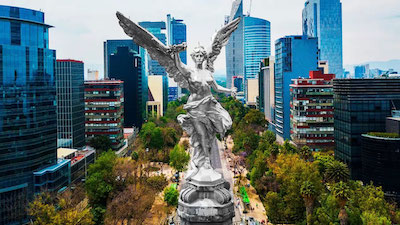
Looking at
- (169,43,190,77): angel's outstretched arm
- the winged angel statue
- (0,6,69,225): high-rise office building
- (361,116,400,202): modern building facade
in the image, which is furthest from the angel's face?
(361,116,400,202): modern building facade

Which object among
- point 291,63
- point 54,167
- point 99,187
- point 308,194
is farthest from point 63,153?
point 291,63

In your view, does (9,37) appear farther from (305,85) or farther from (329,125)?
(329,125)

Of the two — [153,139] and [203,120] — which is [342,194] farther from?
[153,139]

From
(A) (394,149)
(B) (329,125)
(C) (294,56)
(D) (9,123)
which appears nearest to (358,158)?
(A) (394,149)

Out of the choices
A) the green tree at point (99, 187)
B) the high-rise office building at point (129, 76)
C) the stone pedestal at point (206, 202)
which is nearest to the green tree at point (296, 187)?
the green tree at point (99, 187)

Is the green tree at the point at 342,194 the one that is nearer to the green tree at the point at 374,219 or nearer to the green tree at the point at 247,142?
the green tree at the point at 374,219
